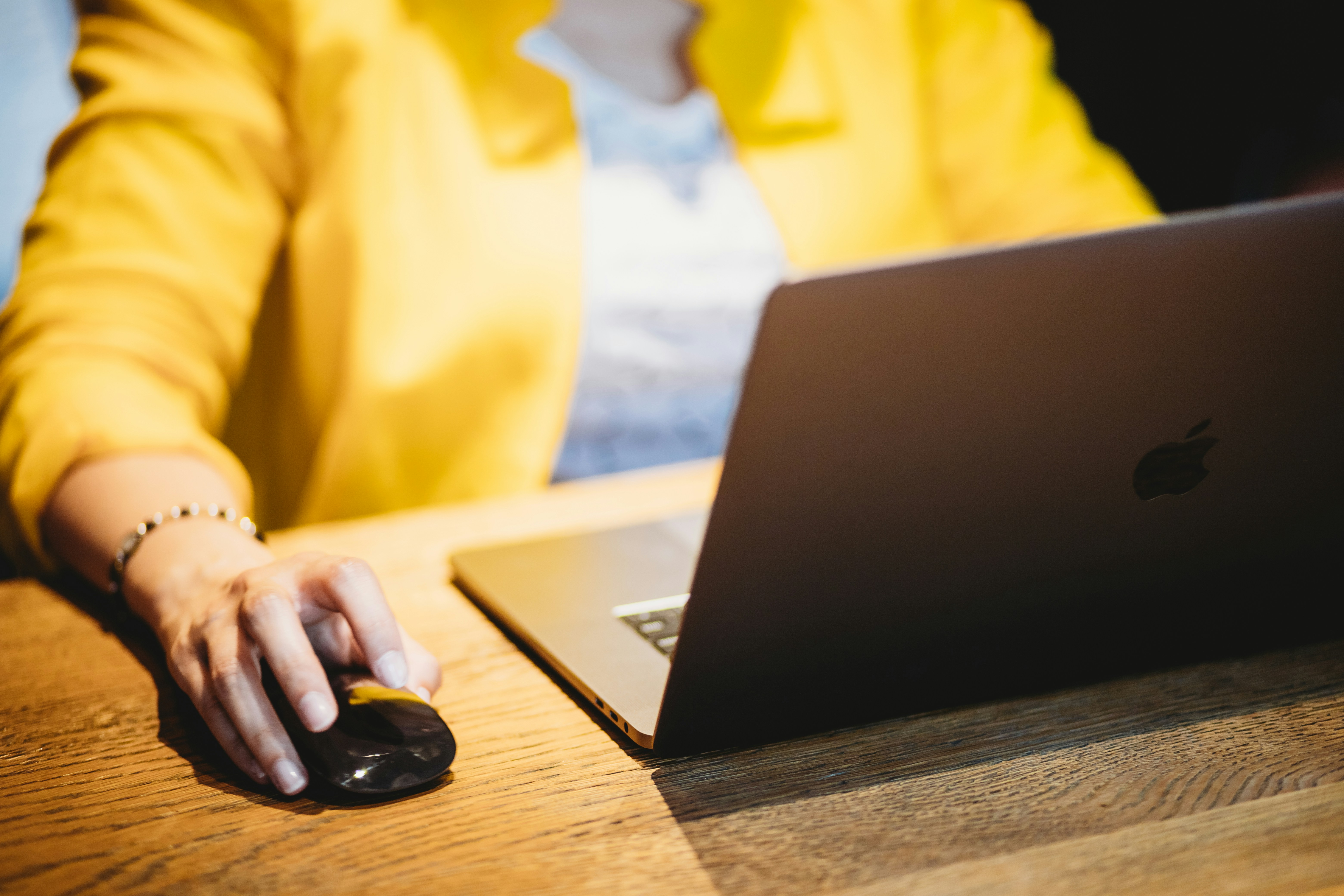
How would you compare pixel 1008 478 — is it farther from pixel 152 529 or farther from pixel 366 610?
pixel 152 529

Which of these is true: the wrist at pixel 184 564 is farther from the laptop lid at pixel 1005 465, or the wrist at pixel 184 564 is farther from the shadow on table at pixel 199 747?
the laptop lid at pixel 1005 465

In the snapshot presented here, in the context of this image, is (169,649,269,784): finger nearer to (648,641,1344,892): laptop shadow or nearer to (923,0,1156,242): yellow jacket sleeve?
(648,641,1344,892): laptop shadow

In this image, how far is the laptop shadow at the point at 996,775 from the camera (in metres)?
0.42

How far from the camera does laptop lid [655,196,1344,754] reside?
0.40 m

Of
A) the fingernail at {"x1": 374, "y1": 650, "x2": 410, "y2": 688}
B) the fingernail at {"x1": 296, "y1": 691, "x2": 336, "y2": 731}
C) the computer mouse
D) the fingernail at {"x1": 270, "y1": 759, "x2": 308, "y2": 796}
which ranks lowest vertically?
the fingernail at {"x1": 270, "y1": 759, "x2": 308, "y2": 796}

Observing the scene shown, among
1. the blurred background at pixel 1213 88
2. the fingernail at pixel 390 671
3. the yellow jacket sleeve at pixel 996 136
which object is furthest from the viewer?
the blurred background at pixel 1213 88

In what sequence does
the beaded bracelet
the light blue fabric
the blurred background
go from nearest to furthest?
the beaded bracelet < the light blue fabric < the blurred background

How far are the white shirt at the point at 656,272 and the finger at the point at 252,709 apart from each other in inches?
25.4

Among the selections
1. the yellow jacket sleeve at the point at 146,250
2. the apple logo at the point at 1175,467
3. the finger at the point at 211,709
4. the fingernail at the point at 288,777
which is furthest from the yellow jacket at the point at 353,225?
the apple logo at the point at 1175,467

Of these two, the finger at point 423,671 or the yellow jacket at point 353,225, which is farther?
the yellow jacket at point 353,225

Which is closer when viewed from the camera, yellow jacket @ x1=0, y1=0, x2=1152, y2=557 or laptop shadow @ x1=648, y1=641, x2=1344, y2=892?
Answer: laptop shadow @ x1=648, y1=641, x2=1344, y2=892

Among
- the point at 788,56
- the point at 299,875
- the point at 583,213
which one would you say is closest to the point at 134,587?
the point at 299,875

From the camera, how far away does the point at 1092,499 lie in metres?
0.47

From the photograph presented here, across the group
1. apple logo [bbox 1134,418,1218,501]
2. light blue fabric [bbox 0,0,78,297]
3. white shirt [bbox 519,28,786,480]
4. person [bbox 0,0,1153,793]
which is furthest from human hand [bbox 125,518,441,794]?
light blue fabric [bbox 0,0,78,297]
